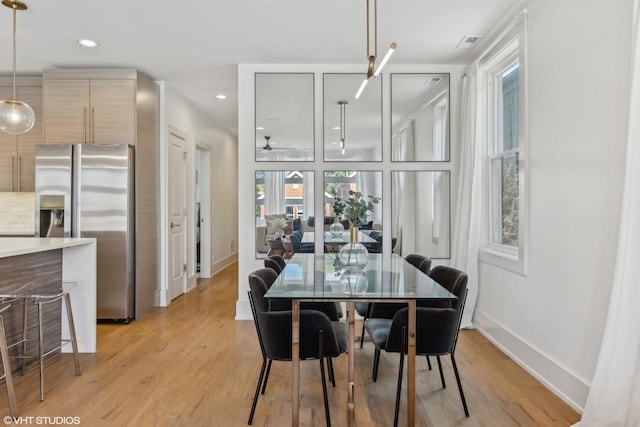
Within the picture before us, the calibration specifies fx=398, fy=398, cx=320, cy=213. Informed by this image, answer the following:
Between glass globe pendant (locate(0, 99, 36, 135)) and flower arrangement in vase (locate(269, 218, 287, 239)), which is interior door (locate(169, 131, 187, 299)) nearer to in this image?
flower arrangement in vase (locate(269, 218, 287, 239))

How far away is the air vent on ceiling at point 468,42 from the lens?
3553 millimetres

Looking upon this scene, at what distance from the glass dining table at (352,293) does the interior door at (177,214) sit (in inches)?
118

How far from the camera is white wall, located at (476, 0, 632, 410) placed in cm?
204

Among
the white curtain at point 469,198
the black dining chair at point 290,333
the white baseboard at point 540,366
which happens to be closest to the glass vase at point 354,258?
the black dining chair at point 290,333

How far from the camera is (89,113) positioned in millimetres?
4184

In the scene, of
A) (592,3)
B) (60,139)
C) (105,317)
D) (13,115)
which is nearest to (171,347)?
(105,317)

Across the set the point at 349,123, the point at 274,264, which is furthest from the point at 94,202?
the point at 349,123

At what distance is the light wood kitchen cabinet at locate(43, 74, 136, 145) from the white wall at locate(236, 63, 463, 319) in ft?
3.91

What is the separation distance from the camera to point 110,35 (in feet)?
11.4

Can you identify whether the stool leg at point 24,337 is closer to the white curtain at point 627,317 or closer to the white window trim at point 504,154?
the white curtain at point 627,317

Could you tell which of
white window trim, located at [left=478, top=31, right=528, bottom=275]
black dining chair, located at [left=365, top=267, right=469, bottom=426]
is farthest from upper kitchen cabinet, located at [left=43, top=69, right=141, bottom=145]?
white window trim, located at [left=478, top=31, right=528, bottom=275]

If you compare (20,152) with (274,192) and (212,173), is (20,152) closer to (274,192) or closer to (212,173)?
(212,173)

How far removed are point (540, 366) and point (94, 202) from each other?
4210 millimetres

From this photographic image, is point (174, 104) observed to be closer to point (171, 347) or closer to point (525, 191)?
point (171, 347)
